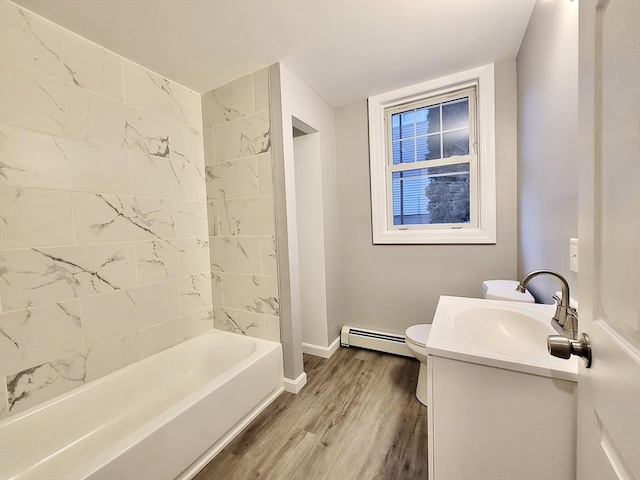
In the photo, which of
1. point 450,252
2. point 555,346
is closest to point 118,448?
point 555,346

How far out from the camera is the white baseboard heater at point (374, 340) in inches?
95.7

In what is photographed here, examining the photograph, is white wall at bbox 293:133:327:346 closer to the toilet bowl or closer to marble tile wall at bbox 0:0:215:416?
marble tile wall at bbox 0:0:215:416

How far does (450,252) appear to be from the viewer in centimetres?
222

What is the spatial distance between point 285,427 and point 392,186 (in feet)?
7.03

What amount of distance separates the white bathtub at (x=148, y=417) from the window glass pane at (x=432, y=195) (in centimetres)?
169

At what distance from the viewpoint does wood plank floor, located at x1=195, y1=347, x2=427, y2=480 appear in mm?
1350

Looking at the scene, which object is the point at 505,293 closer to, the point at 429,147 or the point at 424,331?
the point at 424,331

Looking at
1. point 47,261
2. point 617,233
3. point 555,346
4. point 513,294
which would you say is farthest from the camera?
point 513,294

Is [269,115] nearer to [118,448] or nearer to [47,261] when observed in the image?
[47,261]

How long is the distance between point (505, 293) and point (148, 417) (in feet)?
7.75

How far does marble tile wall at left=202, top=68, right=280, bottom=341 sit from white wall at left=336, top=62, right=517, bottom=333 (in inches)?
37.5

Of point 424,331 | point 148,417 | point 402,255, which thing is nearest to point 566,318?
point 424,331

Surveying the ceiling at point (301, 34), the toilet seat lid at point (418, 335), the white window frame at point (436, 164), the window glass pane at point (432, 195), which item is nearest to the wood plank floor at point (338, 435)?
the toilet seat lid at point (418, 335)

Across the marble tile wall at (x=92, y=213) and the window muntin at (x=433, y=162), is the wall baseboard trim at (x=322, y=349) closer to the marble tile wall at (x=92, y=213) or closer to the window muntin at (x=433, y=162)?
the marble tile wall at (x=92, y=213)
